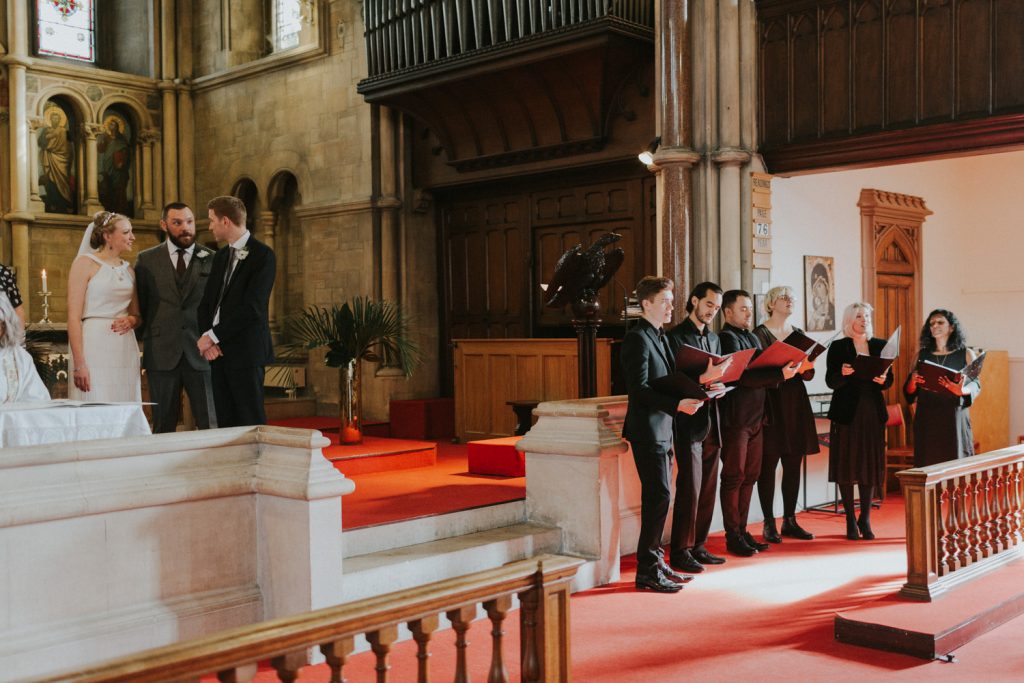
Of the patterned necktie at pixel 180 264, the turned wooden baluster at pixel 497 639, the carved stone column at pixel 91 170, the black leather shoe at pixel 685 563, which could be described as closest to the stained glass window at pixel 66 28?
the carved stone column at pixel 91 170

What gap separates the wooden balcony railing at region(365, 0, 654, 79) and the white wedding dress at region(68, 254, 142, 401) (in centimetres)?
465

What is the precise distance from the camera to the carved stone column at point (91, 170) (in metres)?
11.9

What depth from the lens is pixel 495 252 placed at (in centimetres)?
1016

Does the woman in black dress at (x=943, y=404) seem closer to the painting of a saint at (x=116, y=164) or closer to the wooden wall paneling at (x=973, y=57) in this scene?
the wooden wall paneling at (x=973, y=57)

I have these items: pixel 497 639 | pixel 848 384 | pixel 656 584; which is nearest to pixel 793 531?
pixel 848 384

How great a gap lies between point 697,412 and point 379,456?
107 inches

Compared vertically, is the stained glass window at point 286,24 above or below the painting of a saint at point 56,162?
above

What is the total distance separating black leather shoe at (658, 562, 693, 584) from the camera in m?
5.10

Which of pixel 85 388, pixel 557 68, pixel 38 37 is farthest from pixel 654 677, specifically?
pixel 38 37

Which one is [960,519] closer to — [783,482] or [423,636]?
[783,482]

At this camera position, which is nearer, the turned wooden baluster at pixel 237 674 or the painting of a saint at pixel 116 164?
the turned wooden baluster at pixel 237 674

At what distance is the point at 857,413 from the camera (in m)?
6.24

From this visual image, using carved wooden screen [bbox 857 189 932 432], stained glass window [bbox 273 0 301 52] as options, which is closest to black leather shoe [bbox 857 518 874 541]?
carved wooden screen [bbox 857 189 932 432]

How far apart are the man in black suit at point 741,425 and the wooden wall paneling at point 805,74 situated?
1.95 metres
